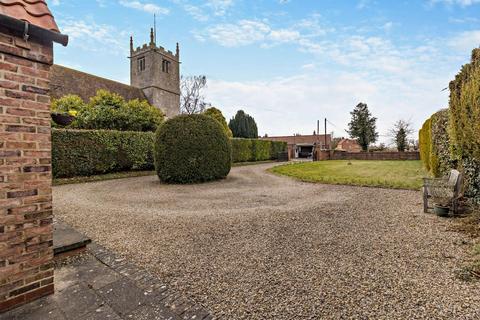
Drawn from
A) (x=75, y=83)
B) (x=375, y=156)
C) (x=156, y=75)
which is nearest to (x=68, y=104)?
(x=75, y=83)

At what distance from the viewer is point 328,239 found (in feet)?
11.6

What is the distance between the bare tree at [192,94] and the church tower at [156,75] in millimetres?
757

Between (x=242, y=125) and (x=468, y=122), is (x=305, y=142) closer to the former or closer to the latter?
(x=242, y=125)

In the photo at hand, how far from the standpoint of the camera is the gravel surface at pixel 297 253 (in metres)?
2.00

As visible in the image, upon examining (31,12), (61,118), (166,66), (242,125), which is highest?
(166,66)

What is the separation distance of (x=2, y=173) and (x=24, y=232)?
0.49m

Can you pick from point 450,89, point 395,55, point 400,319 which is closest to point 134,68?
point 395,55

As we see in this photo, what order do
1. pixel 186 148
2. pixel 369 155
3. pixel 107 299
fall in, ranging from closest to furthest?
pixel 107 299, pixel 186 148, pixel 369 155

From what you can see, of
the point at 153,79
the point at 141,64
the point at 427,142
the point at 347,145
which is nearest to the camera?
the point at 427,142

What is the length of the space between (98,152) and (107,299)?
1073 centimetres

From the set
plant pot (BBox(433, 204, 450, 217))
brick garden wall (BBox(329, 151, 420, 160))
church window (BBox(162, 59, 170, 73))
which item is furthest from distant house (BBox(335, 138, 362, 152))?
plant pot (BBox(433, 204, 450, 217))

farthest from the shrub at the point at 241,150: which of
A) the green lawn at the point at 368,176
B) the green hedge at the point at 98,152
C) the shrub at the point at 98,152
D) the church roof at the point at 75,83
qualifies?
the church roof at the point at 75,83

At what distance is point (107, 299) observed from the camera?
2016mm

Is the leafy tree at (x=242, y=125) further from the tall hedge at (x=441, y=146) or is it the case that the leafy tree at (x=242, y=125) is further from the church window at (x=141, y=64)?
the tall hedge at (x=441, y=146)
